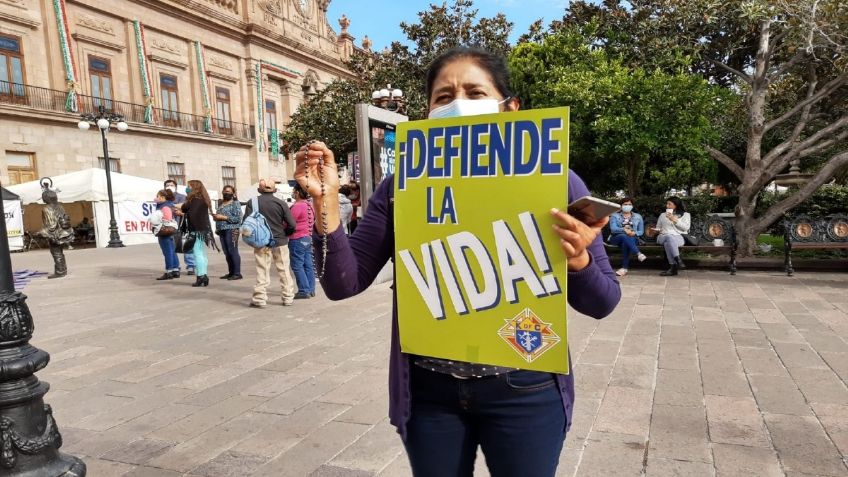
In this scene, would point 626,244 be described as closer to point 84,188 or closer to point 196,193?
point 196,193

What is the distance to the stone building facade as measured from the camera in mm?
21031

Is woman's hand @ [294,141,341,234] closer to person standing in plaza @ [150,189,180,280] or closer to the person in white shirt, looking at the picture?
the person in white shirt

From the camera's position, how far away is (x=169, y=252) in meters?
10.1

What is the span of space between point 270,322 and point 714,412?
463 cm

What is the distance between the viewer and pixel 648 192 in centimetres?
1491

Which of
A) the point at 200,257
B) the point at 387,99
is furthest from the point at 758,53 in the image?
the point at 200,257

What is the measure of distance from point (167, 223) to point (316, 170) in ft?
29.9

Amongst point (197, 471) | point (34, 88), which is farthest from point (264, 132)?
point (197, 471)

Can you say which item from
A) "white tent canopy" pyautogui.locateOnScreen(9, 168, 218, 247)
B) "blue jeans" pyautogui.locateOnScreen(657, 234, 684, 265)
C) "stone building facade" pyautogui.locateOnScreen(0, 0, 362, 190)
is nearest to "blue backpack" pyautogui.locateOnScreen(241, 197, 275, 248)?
"blue jeans" pyautogui.locateOnScreen(657, 234, 684, 265)

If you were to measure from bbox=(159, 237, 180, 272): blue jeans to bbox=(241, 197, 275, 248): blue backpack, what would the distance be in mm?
3666

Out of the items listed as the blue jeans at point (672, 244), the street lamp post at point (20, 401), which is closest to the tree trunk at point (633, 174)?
the blue jeans at point (672, 244)

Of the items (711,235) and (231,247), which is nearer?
(711,235)

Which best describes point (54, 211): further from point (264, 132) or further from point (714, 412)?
point (264, 132)

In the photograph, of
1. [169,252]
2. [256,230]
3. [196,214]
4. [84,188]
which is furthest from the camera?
[84,188]
